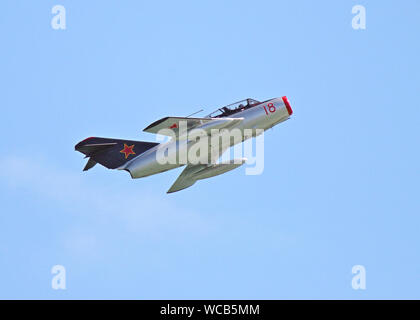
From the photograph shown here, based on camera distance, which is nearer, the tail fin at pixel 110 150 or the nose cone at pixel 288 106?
the nose cone at pixel 288 106

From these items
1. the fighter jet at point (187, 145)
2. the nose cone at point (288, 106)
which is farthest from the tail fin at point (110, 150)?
the nose cone at point (288, 106)

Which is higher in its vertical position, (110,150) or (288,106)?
(288,106)

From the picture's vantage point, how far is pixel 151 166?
52.9 m

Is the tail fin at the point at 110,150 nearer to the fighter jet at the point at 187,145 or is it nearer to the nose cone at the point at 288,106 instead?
the fighter jet at the point at 187,145

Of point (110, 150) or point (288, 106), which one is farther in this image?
point (110, 150)

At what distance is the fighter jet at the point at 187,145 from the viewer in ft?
171

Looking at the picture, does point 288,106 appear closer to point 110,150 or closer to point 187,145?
point 187,145

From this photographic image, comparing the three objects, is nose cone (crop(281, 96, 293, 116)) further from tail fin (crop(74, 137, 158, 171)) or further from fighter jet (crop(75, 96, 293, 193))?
tail fin (crop(74, 137, 158, 171))

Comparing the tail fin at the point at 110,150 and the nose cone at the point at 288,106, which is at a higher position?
the nose cone at the point at 288,106

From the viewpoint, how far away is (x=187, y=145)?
52531 millimetres

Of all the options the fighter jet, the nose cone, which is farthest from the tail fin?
the nose cone

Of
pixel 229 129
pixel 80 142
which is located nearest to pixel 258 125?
pixel 229 129

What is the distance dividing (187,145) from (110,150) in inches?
176

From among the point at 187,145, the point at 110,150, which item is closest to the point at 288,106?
the point at 187,145
